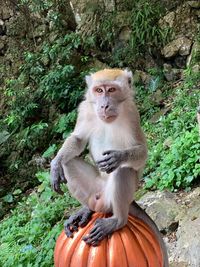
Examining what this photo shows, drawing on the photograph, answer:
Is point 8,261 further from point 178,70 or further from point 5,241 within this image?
point 178,70

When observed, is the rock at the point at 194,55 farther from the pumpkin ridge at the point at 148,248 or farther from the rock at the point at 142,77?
the pumpkin ridge at the point at 148,248

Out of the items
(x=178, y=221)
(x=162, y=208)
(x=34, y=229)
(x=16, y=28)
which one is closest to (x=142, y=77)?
(x=16, y=28)

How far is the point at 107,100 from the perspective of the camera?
9.04 feet

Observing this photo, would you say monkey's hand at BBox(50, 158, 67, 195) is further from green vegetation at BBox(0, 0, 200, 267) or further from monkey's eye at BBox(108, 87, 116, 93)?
green vegetation at BBox(0, 0, 200, 267)

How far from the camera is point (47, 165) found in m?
8.55

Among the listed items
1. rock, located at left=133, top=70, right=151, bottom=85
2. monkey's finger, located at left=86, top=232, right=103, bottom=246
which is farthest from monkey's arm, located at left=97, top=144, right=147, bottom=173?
rock, located at left=133, top=70, right=151, bottom=85

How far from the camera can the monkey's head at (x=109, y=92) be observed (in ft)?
8.88

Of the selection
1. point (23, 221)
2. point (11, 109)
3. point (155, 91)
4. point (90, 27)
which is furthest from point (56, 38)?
point (23, 221)

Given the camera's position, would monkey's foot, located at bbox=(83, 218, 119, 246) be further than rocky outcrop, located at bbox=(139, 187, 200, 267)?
No

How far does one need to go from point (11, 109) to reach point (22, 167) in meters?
1.42

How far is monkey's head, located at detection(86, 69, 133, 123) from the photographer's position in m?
2.71

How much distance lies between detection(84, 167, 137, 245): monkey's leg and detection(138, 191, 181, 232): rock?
214 centimetres

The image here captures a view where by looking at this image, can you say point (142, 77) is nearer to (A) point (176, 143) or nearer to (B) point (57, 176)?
(A) point (176, 143)

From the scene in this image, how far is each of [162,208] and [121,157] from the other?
2.67m
